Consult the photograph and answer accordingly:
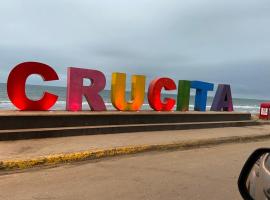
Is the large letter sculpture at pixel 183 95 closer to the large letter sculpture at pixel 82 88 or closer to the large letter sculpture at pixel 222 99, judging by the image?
the large letter sculpture at pixel 222 99

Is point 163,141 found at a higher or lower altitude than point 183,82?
lower

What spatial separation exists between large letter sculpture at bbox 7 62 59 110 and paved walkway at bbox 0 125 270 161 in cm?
264

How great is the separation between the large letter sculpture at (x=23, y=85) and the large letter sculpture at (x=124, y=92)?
2744 mm

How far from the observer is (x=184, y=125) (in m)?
16.1

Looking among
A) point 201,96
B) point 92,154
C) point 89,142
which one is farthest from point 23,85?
point 201,96

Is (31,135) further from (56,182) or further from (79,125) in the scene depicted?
(56,182)

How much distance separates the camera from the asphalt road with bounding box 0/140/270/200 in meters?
6.60

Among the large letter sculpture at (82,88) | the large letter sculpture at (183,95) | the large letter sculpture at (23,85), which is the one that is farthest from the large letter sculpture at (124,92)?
the large letter sculpture at (23,85)

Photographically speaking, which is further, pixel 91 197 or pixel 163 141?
pixel 163 141

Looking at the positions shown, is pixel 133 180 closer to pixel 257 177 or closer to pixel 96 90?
pixel 257 177

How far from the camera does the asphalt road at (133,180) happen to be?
6.60 m

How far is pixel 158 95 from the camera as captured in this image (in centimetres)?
1797

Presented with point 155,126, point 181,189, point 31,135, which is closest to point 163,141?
point 155,126

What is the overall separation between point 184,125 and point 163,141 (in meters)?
3.93
